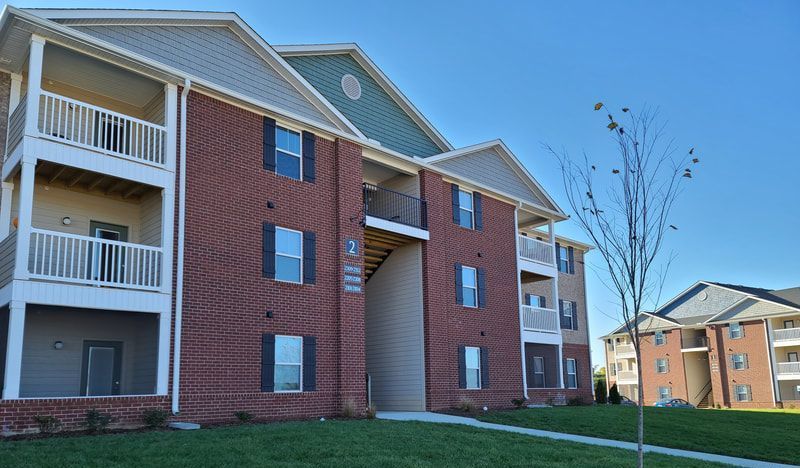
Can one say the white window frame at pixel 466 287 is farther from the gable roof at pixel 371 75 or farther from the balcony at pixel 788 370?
the balcony at pixel 788 370

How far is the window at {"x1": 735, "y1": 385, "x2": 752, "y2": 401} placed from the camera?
166 ft

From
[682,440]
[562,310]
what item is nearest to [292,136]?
[682,440]

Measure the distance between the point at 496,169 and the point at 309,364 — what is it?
1198 centimetres

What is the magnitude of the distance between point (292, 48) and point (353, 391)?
9.96 m

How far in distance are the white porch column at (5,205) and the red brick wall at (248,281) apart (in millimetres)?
3626

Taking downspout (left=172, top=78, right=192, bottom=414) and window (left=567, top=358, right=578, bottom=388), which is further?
window (left=567, top=358, right=578, bottom=388)

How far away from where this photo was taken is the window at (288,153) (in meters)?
18.4

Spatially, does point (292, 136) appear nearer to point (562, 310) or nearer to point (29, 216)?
point (29, 216)

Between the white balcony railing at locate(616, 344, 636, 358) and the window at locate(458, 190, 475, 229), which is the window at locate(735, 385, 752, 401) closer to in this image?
the white balcony railing at locate(616, 344, 636, 358)

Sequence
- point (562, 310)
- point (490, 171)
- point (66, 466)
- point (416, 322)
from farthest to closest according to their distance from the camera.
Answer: point (562, 310), point (490, 171), point (416, 322), point (66, 466)

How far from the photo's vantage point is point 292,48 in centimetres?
2069

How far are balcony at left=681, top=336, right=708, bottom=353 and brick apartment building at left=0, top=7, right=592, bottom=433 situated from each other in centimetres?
3780

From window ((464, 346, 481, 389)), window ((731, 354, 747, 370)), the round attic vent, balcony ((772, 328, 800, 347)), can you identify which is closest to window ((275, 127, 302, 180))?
the round attic vent

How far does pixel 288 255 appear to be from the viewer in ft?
59.4
